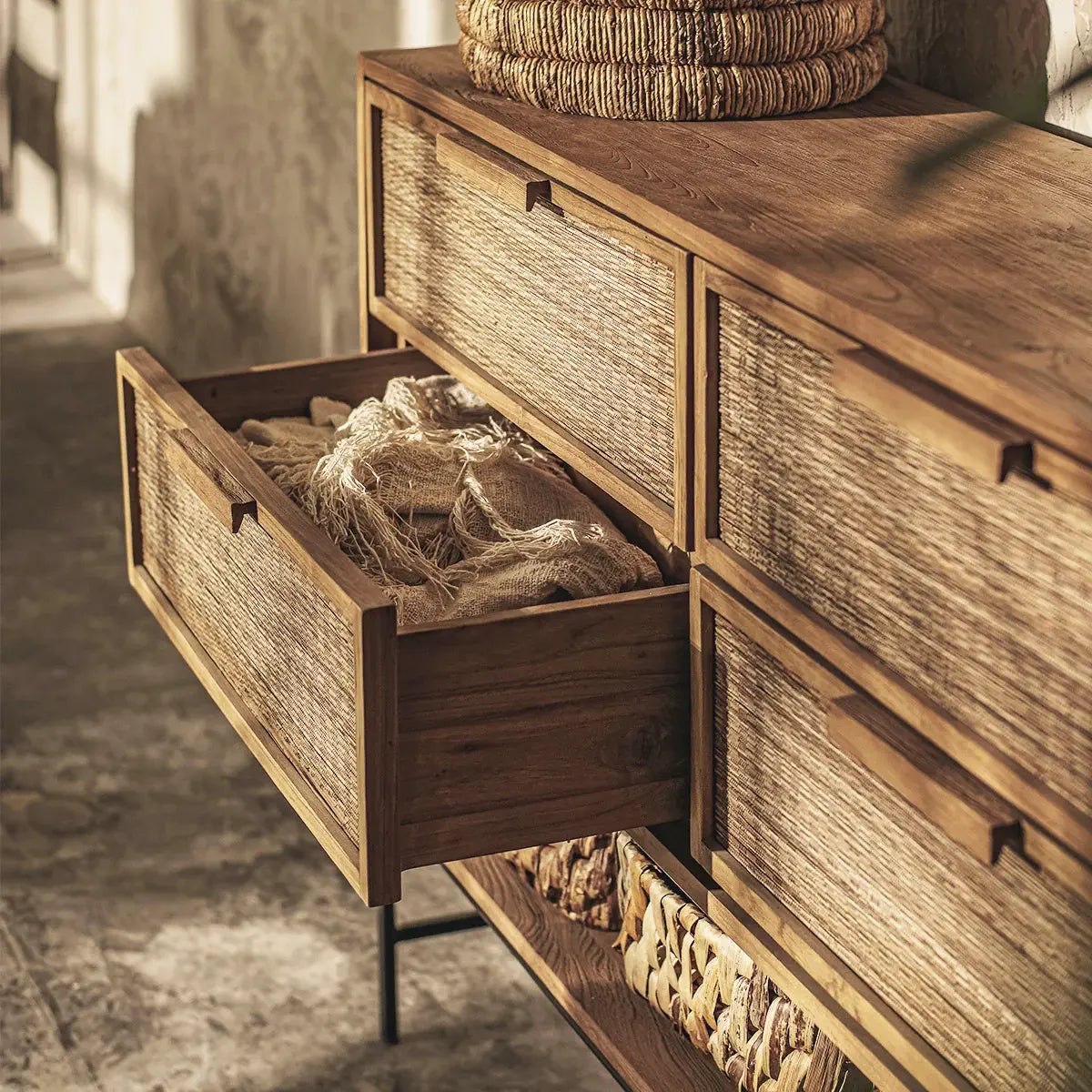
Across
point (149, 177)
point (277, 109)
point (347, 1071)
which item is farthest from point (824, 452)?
point (149, 177)

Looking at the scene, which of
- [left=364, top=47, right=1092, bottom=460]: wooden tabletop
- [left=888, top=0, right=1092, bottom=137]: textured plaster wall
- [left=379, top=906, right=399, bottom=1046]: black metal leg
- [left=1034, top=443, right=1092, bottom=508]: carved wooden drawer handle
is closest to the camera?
[left=1034, top=443, right=1092, bottom=508]: carved wooden drawer handle

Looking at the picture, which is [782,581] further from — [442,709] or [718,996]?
[718,996]

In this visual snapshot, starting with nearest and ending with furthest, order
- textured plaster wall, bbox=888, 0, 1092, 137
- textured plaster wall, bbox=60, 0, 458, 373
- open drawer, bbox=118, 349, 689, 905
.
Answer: open drawer, bbox=118, 349, 689, 905
textured plaster wall, bbox=888, 0, 1092, 137
textured plaster wall, bbox=60, 0, 458, 373

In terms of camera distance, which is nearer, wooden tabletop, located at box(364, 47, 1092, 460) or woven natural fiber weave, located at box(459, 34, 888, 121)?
wooden tabletop, located at box(364, 47, 1092, 460)

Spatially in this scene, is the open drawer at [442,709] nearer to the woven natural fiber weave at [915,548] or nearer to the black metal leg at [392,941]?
the woven natural fiber weave at [915,548]

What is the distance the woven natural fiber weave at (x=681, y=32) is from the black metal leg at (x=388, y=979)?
0.98 meters

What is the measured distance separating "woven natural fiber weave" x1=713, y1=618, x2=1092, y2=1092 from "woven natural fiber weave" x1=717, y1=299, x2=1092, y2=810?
8cm

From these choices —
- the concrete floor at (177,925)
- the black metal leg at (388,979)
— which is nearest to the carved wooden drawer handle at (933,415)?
the black metal leg at (388,979)

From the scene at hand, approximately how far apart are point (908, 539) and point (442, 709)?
382 millimetres

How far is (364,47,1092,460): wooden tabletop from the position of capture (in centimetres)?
98

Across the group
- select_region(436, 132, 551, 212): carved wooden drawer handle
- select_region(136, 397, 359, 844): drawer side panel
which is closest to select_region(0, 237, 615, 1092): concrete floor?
select_region(136, 397, 359, 844): drawer side panel

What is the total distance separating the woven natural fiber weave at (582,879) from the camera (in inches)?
76.1

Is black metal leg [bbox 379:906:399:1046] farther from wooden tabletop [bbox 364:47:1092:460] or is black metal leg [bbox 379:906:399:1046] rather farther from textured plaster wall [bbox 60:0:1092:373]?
textured plaster wall [bbox 60:0:1092:373]

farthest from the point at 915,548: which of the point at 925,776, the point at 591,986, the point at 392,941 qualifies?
the point at 392,941
